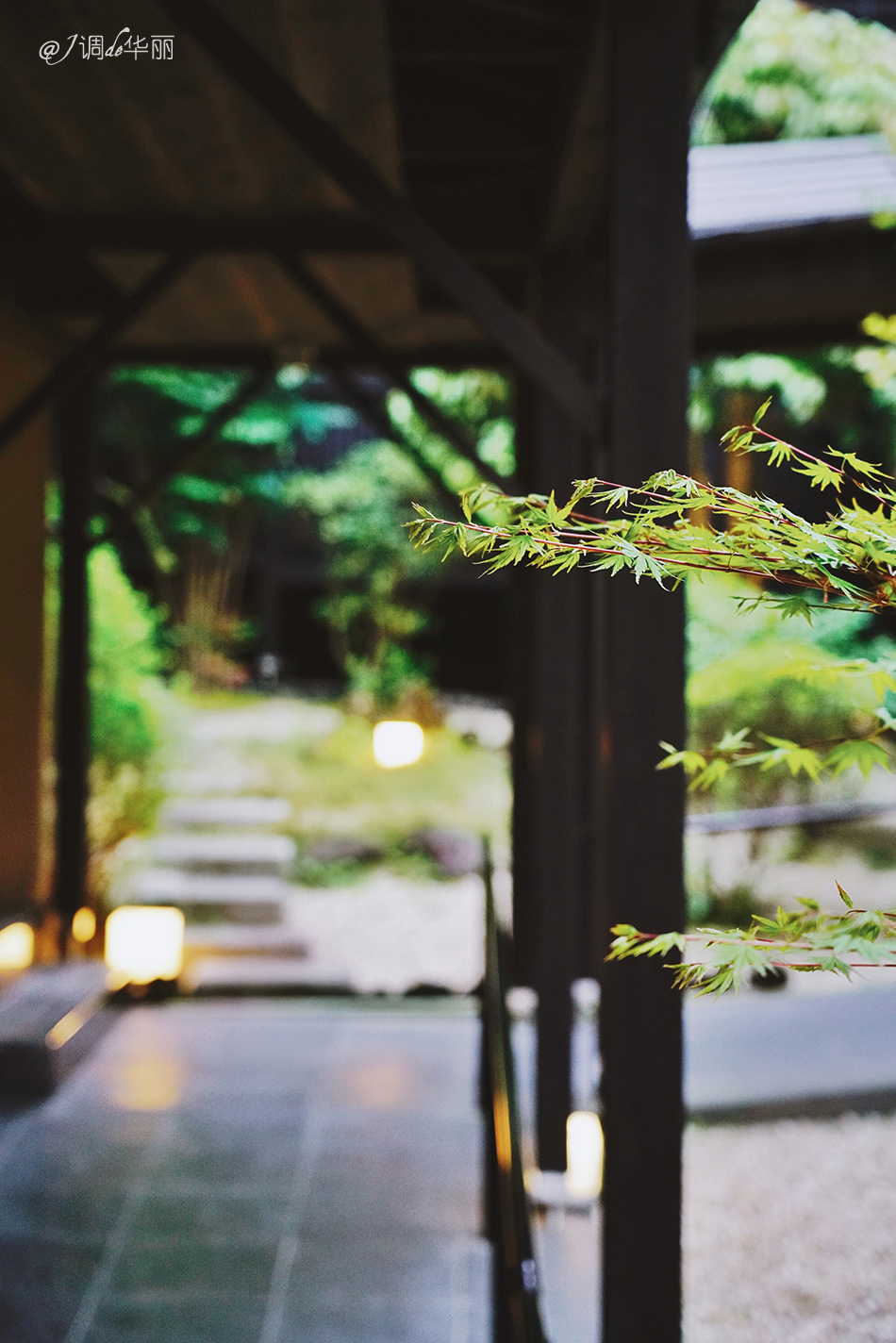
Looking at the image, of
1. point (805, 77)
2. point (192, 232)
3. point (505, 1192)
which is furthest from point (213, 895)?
point (805, 77)

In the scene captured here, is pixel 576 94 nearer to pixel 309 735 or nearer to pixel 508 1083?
pixel 508 1083

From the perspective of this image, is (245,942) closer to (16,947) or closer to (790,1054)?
(16,947)

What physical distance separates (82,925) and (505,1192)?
3.54 meters

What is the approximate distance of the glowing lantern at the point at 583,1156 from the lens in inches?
121

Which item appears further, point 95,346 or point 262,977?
point 262,977

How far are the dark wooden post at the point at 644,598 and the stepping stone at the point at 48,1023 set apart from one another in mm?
2640

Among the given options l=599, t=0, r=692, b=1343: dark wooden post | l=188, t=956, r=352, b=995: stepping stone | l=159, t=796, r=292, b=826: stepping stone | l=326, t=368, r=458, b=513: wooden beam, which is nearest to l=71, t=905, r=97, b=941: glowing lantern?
l=188, t=956, r=352, b=995: stepping stone

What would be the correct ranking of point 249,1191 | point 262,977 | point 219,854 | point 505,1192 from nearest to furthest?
point 505,1192
point 249,1191
point 262,977
point 219,854

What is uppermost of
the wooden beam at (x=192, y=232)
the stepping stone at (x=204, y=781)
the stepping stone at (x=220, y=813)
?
the wooden beam at (x=192, y=232)

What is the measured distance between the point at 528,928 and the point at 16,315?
3.31 meters

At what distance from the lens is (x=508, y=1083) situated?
2.00 meters

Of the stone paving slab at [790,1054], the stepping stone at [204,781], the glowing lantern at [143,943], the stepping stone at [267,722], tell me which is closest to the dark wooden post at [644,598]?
the stone paving slab at [790,1054]

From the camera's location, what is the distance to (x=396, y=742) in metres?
7.91

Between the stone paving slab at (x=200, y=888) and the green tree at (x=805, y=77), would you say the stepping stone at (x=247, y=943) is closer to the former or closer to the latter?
the stone paving slab at (x=200, y=888)
